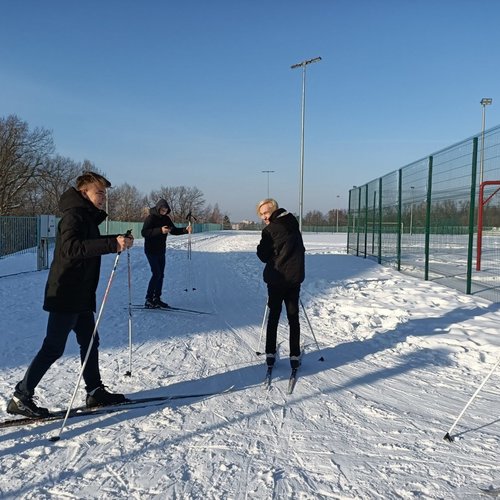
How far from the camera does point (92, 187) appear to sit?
3.88 meters

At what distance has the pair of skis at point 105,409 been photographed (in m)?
3.59

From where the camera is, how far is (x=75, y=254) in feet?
11.7

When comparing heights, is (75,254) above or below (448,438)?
above

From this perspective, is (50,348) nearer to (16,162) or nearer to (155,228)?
(155,228)

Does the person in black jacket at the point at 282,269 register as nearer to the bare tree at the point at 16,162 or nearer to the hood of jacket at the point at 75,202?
the hood of jacket at the point at 75,202

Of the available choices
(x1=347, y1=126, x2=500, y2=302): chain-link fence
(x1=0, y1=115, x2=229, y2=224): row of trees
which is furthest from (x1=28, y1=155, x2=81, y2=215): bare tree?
(x1=347, y1=126, x2=500, y2=302): chain-link fence

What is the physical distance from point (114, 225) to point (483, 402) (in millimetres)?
45494

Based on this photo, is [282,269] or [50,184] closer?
[282,269]

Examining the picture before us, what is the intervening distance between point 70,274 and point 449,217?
9191 millimetres

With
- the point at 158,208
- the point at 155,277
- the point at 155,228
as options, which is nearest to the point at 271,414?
the point at 155,277

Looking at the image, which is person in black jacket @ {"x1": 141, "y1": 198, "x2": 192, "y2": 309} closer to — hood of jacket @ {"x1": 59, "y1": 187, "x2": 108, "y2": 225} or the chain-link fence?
hood of jacket @ {"x1": 59, "y1": 187, "x2": 108, "y2": 225}

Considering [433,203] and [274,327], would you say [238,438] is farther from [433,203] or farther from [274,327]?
[433,203]

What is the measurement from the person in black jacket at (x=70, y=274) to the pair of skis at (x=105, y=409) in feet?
0.21

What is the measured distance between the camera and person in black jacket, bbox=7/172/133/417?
3602 mm
